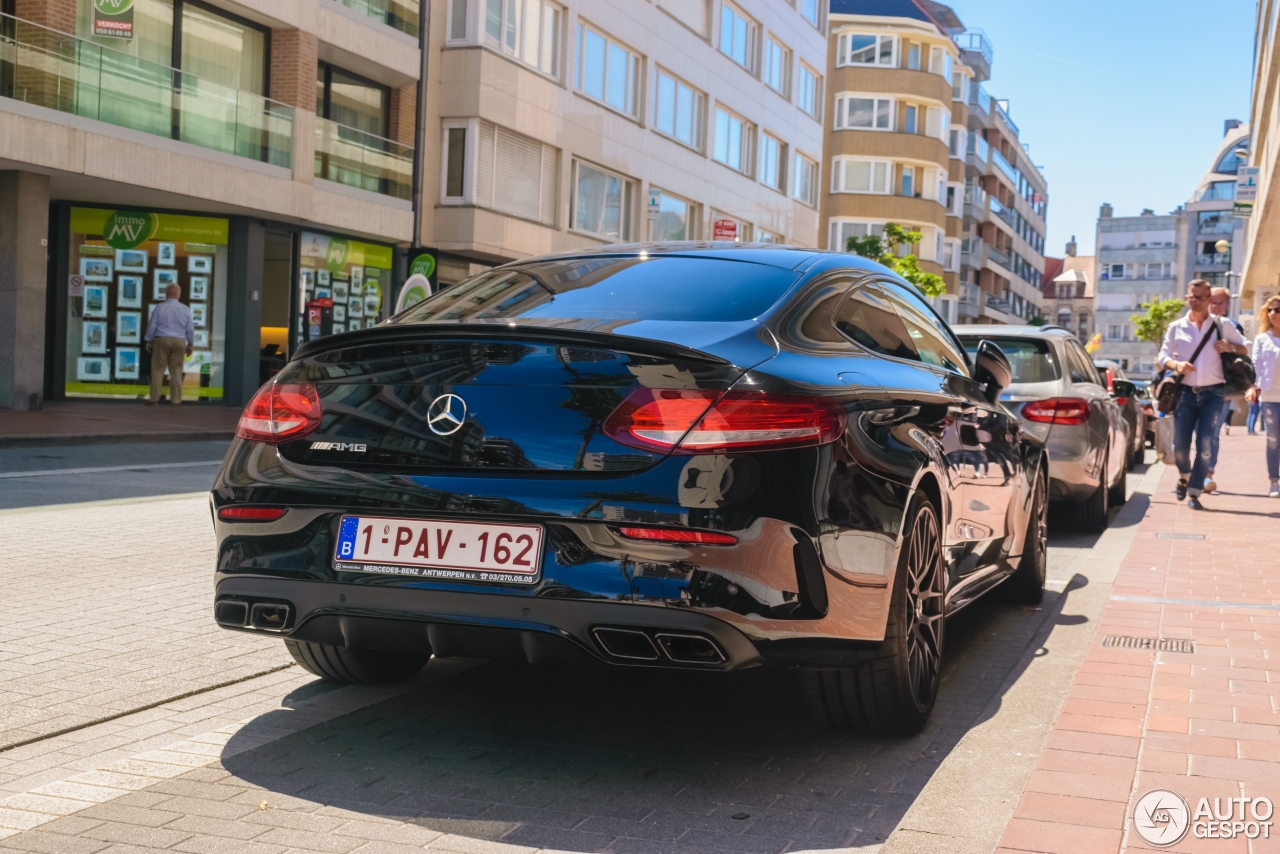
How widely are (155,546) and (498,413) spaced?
16.2 ft

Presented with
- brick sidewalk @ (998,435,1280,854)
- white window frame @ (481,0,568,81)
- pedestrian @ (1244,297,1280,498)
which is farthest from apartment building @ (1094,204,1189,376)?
brick sidewalk @ (998,435,1280,854)

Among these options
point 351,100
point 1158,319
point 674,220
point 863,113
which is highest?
point 863,113

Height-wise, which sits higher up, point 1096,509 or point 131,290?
point 131,290

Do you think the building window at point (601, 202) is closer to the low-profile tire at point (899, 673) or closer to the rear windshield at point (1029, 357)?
the rear windshield at point (1029, 357)

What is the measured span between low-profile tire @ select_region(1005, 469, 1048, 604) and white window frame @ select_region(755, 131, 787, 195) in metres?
39.7

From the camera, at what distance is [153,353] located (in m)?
23.0

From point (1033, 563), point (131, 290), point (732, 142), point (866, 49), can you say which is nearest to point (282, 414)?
point (1033, 563)

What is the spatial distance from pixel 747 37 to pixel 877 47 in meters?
21.1

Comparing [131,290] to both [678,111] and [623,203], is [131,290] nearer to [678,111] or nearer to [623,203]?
[623,203]

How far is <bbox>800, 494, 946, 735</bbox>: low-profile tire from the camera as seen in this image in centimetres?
428

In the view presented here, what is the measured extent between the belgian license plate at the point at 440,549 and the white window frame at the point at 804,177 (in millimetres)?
46756

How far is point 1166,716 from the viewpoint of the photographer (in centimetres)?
468

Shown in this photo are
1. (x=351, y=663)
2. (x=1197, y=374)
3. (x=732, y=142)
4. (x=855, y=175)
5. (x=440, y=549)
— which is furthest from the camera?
(x=855, y=175)

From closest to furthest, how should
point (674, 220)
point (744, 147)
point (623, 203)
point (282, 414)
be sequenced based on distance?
1. point (282, 414)
2. point (623, 203)
3. point (674, 220)
4. point (744, 147)
